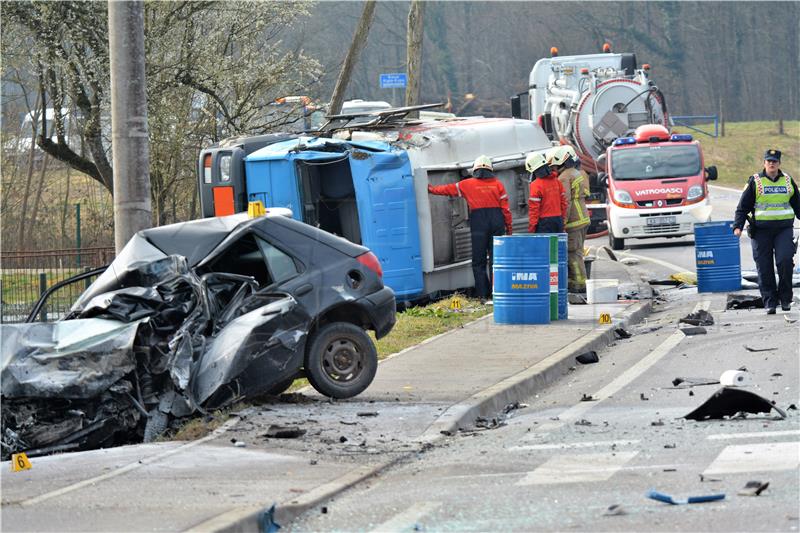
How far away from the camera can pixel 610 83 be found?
31141 millimetres

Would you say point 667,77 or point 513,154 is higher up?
point 667,77

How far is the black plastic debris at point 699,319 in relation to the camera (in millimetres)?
14102

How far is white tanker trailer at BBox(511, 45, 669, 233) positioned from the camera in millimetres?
31000

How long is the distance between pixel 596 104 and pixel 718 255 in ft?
46.1

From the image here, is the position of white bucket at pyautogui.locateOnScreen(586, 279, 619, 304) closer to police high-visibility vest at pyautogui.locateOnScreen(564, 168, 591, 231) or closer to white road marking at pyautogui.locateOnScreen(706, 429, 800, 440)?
police high-visibility vest at pyautogui.locateOnScreen(564, 168, 591, 231)

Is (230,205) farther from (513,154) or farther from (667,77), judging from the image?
(667,77)

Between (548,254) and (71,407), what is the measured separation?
23.7 feet

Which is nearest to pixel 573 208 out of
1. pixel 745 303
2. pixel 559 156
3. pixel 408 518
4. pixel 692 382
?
pixel 559 156

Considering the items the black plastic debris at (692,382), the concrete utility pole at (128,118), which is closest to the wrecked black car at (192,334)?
the concrete utility pole at (128,118)

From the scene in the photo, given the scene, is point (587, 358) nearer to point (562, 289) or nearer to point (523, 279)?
point (523, 279)

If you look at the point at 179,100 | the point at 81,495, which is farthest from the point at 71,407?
the point at 179,100

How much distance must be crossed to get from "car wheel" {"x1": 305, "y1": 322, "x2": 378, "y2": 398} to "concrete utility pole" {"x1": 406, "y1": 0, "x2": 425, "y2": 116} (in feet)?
45.6

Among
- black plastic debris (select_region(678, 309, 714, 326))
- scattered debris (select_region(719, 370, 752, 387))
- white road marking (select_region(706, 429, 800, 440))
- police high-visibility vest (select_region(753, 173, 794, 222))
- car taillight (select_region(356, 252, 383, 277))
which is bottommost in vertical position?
white road marking (select_region(706, 429, 800, 440))

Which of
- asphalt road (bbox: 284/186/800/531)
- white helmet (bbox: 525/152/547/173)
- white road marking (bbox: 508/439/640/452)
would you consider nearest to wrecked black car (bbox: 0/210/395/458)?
asphalt road (bbox: 284/186/800/531)
